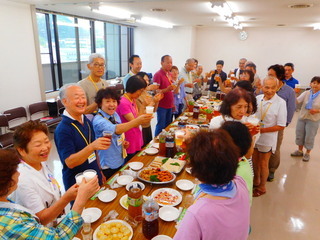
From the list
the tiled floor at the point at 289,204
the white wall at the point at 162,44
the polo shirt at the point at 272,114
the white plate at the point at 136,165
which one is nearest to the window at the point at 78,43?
the white wall at the point at 162,44

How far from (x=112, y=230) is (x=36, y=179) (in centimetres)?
61

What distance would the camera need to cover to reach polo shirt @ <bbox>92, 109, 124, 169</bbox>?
2.11 m

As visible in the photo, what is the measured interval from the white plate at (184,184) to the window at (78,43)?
17.5ft

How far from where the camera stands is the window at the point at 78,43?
616 centimetres

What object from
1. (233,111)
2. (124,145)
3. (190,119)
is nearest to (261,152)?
(233,111)

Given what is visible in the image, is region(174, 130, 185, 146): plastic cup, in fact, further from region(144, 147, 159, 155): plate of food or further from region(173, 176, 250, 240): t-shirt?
region(173, 176, 250, 240): t-shirt

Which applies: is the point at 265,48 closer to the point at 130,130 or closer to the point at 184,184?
the point at 130,130

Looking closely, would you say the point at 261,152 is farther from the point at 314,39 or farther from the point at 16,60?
the point at 314,39

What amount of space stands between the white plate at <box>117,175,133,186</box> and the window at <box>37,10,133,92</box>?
4.97 m

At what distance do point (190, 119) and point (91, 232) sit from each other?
276 centimetres

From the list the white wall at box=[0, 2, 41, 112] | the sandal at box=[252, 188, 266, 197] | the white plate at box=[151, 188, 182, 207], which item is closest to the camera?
the white plate at box=[151, 188, 182, 207]

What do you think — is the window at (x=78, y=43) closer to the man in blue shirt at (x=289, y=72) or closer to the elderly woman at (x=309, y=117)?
the man in blue shirt at (x=289, y=72)

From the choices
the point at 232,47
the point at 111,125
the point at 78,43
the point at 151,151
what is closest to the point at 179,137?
the point at 151,151

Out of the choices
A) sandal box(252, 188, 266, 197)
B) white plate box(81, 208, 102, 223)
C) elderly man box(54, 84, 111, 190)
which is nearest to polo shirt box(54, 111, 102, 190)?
elderly man box(54, 84, 111, 190)
